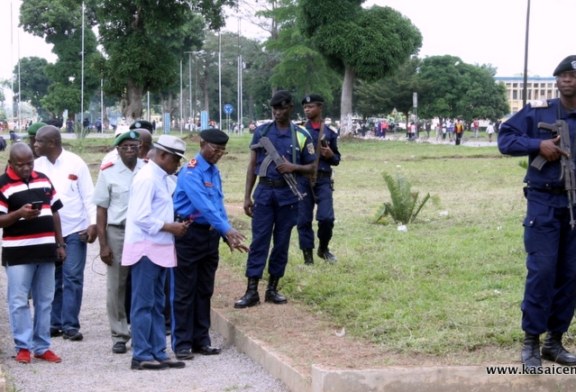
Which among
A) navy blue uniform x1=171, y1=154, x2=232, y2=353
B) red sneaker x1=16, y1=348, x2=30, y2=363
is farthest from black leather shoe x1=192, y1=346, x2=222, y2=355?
red sneaker x1=16, y1=348, x2=30, y2=363

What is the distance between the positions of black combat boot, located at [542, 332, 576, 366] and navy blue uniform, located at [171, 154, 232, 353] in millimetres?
2391

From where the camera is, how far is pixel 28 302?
706 centimetres

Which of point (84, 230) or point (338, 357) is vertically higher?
point (84, 230)

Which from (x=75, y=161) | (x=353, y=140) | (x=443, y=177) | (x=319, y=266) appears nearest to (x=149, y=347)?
(x=75, y=161)

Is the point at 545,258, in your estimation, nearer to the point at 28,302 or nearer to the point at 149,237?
the point at 149,237

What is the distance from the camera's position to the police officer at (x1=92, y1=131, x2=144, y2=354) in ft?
Answer: 24.9

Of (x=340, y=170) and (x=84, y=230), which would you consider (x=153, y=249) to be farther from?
(x=340, y=170)

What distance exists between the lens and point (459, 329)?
688 cm

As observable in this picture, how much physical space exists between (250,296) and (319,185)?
218cm

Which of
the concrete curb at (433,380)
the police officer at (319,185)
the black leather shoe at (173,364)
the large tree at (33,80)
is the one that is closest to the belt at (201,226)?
the black leather shoe at (173,364)

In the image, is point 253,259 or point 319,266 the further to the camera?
point 319,266

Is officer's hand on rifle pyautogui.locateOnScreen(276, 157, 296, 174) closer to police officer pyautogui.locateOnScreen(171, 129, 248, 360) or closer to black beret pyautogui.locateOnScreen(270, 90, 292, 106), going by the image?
black beret pyautogui.locateOnScreen(270, 90, 292, 106)

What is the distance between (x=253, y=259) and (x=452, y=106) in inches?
3212

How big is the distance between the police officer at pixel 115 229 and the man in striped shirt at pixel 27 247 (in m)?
0.51
